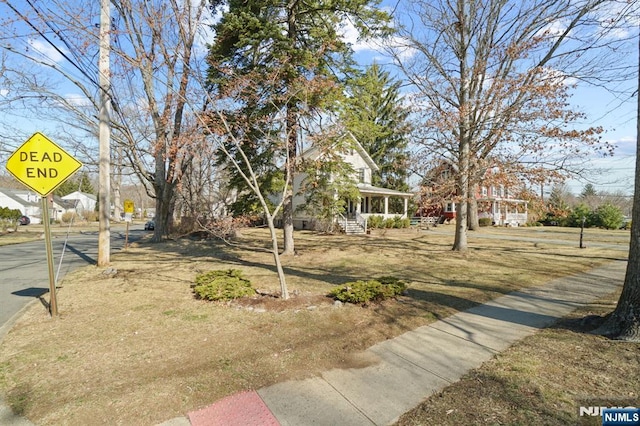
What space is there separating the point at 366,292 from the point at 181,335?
10.5 ft

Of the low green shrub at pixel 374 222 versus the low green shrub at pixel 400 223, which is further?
the low green shrub at pixel 400 223

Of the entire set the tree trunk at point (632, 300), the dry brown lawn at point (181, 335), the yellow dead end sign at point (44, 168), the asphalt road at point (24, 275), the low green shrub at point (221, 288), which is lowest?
the asphalt road at point (24, 275)

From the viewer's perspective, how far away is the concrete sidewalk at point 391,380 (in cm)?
285

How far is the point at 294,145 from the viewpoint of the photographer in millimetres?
10820

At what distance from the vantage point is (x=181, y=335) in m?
4.75

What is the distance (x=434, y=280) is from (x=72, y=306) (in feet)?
26.2

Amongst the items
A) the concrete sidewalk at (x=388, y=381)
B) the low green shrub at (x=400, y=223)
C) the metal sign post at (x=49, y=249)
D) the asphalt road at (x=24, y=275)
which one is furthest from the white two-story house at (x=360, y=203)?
the concrete sidewalk at (x=388, y=381)

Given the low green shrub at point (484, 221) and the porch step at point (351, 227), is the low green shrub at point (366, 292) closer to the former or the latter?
the porch step at point (351, 227)

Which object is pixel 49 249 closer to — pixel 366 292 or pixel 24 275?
pixel 366 292

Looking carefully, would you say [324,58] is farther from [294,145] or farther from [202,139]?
[202,139]

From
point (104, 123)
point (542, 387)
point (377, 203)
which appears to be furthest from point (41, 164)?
point (377, 203)

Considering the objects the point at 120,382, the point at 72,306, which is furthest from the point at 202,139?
the point at 120,382

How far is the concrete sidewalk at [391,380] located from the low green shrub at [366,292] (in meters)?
1.26

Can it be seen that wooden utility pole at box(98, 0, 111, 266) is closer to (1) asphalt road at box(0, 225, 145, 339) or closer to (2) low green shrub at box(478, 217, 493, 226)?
(1) asphalt road at box(0, 225, 145, 339)
